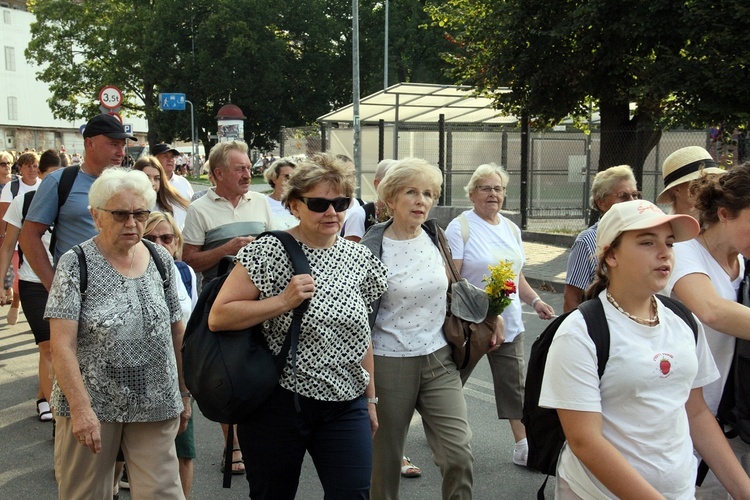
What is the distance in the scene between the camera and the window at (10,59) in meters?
69.9

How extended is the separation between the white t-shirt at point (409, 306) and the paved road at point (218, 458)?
1.32m

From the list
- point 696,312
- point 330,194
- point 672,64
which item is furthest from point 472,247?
point 672,64

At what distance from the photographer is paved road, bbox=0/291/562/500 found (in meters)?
5.09

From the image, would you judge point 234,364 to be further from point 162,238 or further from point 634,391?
point 162,238

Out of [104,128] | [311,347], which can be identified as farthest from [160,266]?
[104,128]

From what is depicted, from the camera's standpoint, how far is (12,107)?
232 feet

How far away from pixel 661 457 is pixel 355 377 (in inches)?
51.6

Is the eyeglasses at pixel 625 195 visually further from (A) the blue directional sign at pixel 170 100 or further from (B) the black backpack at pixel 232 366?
(A) the blue directional sign at pixel 170 100

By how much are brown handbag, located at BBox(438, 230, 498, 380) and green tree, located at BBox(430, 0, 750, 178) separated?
9918mm

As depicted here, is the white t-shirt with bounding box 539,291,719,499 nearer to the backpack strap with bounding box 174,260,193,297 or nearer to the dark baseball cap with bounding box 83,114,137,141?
the backpack strap with bounding box 174,260,193,297

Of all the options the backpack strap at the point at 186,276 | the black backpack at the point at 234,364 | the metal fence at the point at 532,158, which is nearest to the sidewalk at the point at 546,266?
the metal fence at the point at 532,158

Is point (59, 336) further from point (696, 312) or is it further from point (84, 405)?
point (696, 312)

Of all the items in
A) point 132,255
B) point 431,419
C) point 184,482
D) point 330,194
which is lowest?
point 184,482

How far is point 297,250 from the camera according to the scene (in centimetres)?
339
